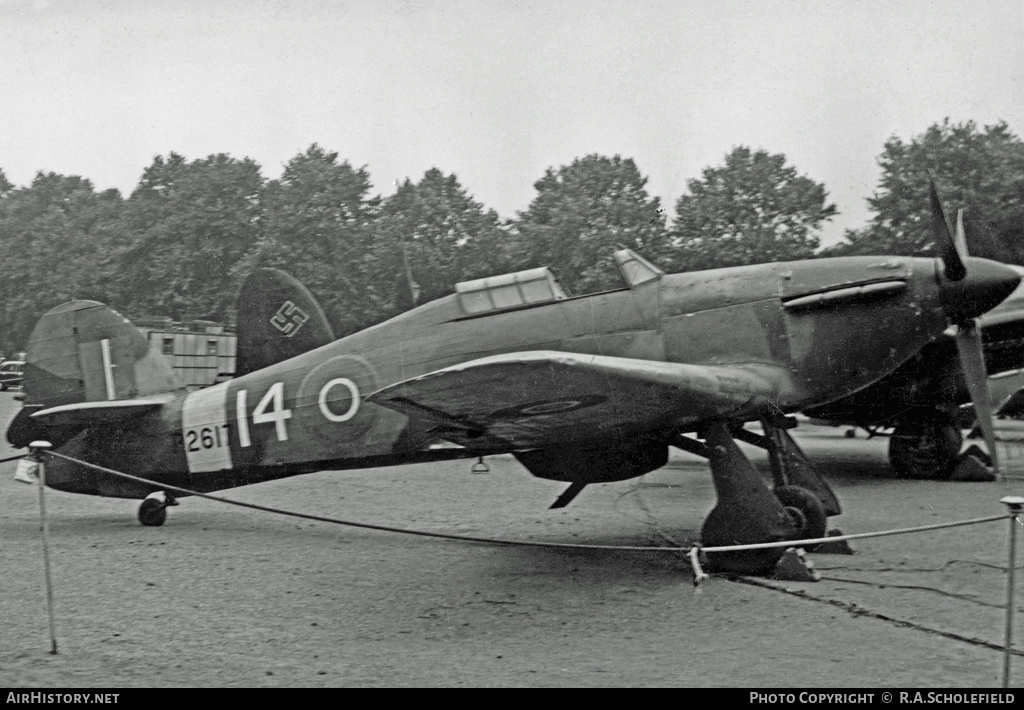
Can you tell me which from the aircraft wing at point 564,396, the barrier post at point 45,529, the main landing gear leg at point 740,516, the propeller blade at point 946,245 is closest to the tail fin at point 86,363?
the barrier post at point 45,529

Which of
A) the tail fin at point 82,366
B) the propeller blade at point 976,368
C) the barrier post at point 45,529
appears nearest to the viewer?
the barrier post at point 45,529

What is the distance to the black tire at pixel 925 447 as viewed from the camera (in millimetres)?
10086

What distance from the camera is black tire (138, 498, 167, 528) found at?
767cm

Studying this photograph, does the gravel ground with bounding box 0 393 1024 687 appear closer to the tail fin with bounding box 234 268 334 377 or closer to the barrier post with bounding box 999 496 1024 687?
the barrier post with bounding box 999 496 1024 687

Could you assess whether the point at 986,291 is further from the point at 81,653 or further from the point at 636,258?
the point at 81,653

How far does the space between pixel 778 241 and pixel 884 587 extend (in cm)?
486

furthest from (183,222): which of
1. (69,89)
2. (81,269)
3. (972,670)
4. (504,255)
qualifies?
(972,670)

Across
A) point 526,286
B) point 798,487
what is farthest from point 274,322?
point 798,487

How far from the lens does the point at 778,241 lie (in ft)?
30.6

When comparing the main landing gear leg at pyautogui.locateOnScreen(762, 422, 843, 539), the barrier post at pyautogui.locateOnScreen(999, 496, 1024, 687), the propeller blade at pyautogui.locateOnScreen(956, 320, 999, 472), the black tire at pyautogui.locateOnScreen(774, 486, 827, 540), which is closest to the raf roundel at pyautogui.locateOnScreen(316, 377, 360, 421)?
the main landing gear leg at pyautogui.locateOnScreen(762, 422, 843, 539)

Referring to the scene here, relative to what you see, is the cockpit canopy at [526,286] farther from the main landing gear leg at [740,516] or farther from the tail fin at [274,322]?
the tail fin at [274,322]

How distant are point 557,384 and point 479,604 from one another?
1463 millimetres

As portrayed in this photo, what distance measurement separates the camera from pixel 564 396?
184 inches

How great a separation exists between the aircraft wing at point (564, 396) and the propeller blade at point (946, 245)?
50.3 inches
